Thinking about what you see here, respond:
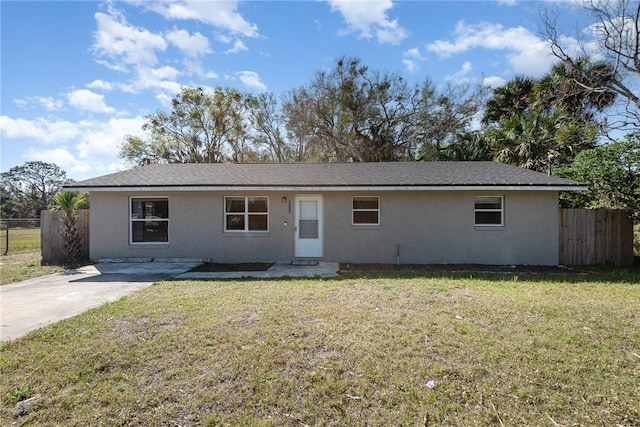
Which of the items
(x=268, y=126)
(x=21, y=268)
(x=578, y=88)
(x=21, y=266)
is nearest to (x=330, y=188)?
(x=21, y=268)

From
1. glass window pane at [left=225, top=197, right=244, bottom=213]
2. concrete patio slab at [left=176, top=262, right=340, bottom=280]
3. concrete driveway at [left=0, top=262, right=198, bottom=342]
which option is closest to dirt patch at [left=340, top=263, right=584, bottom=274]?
concrete patio slab at [left=176, top=262, right=340, bottom=280]

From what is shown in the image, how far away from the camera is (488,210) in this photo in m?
10.8

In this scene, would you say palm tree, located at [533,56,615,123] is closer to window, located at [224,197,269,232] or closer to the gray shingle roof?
the gray shingle roof

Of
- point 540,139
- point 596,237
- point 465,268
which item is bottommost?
point 465,268

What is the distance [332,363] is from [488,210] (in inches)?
355

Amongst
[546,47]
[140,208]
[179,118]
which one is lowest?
[140,208]

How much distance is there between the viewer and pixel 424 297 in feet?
21.3

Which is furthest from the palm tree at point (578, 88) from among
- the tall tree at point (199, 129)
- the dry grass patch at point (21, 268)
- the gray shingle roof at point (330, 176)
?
the tall tree at point (199, 129)

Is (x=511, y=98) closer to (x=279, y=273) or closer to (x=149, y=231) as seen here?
(x=279, y=273)

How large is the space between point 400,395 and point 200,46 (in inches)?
572

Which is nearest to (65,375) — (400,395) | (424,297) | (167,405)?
(167,405)

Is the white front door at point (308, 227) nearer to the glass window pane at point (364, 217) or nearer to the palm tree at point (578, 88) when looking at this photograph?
the glass window pane at point (364, 217)

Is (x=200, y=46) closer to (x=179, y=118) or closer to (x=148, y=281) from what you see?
(x=148, y=281)

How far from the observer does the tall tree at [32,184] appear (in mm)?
46100
